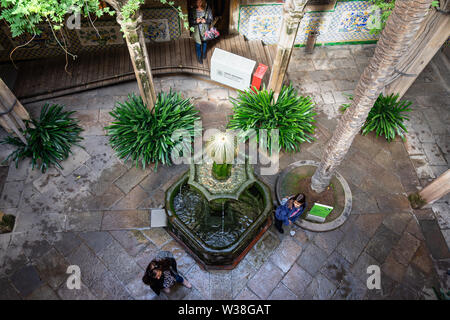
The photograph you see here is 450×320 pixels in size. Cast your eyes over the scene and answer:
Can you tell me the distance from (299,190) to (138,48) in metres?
4.25

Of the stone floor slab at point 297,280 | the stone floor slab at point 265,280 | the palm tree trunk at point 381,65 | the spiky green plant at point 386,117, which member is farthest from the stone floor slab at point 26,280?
the spiky green plant at point 386,117

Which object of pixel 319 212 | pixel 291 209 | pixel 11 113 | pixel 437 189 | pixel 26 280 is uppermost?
pixel 11 113

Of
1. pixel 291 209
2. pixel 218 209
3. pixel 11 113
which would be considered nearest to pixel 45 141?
pixel 11 113

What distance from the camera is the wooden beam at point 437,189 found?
5980 mm

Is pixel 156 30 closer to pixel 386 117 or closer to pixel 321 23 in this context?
pixel 321 23

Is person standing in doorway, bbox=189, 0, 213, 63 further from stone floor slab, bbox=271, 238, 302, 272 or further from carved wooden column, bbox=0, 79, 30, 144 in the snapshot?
stone floor slab, bbox=271, 238, 302, 272

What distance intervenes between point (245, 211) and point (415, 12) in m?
4.14

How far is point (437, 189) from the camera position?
6.21 metres

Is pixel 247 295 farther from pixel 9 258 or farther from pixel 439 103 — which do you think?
pixel 439 103

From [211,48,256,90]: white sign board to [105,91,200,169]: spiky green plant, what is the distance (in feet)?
4.95

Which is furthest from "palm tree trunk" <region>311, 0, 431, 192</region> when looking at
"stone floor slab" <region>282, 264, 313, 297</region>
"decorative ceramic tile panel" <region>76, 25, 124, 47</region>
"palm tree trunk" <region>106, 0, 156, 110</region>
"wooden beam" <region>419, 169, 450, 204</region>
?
"decorative ceramic tile panel" <region>76, 25, 124, 47</region>

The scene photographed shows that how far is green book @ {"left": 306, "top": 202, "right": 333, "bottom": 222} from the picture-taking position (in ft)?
19.2

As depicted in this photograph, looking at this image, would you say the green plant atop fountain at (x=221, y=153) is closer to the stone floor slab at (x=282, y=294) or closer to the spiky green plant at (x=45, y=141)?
the stone floor slab at (x=282, y=294)
